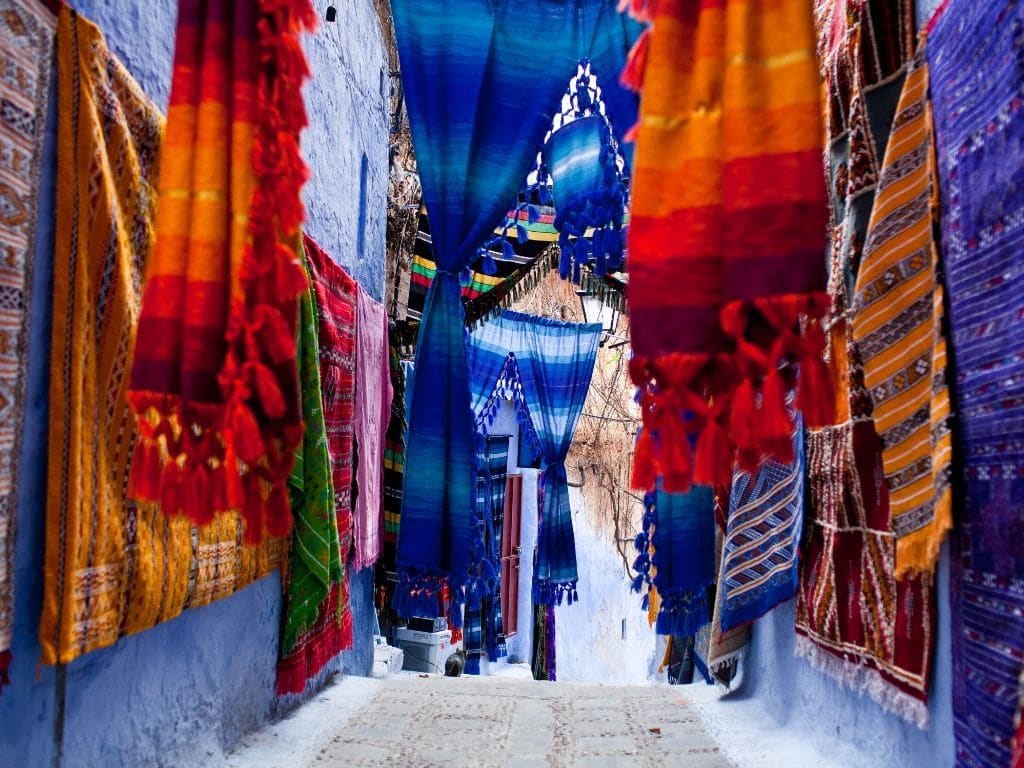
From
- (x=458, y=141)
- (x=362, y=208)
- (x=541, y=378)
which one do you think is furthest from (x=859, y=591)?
(x=541, y=378)

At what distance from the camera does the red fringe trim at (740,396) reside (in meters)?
1.12

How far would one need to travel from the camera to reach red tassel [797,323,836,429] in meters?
1.12

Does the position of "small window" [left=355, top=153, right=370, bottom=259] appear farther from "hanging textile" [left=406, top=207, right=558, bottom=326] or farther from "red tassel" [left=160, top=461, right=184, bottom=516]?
"red tassel" [left=160, top=461, right=184, bottom=516]

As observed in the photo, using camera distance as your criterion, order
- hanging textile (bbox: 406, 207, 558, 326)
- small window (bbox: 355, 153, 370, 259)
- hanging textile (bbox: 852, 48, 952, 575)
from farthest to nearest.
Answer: hanging textile (bbox: 406, 207, 558, 326) < small window (bbox: 355, 153, 370, 259) < hanging textile (bbox: 852, 48, 952, 575)

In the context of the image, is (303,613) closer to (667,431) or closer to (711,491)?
(711,491)

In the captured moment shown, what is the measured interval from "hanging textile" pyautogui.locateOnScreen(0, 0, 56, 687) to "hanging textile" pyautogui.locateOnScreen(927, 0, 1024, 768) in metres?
1.62

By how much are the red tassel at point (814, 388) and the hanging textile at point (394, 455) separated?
343 cm

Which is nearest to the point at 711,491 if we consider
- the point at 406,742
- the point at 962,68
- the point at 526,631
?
the point at 406,742

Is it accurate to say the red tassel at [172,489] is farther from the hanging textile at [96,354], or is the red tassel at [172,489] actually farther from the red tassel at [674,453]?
the red tassel at [674,453]

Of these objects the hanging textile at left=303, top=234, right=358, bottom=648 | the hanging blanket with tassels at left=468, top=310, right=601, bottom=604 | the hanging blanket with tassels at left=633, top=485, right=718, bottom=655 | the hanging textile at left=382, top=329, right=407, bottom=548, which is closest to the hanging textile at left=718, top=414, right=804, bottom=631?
the hanging blanket with tassels at left=633, top=485, right=718, bottom=655

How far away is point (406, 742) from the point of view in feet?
8.99

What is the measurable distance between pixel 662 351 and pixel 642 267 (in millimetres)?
145

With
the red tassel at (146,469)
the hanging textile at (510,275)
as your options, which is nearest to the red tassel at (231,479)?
the red tassel at (146,469)

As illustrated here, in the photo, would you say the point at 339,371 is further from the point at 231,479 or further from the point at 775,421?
the point at 775,421
